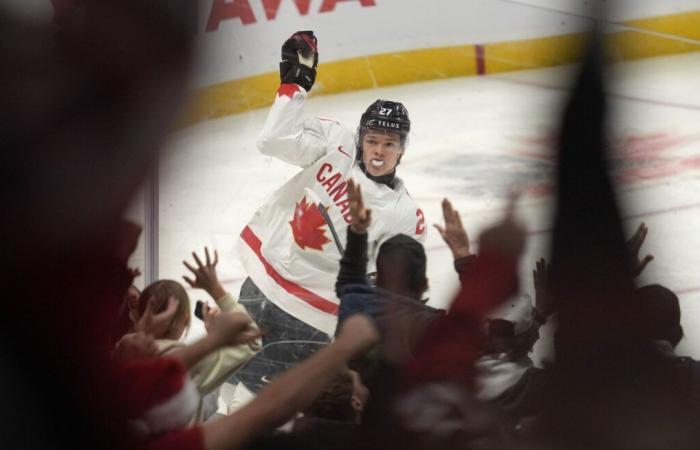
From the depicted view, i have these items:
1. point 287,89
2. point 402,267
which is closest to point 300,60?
point 287,89

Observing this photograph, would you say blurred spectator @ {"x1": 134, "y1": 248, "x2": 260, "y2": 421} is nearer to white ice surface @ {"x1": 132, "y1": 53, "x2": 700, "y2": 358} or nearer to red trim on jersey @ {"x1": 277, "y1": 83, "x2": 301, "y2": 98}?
white ice surface @ {"x1": 132, "y1": 53, "x2": 700, "y2": 358}

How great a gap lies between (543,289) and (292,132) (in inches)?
20.9

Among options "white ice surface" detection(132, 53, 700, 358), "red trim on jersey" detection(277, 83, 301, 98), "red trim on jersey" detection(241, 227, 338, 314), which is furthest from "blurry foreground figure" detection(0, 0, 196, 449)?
"red trim on jersey" detection(277, 83, 301, 98)

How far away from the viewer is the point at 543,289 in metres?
1.22

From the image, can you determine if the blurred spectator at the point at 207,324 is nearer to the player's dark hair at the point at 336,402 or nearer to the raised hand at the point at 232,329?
the raised hand at the point at 232,329

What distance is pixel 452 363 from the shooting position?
1391 millimetres

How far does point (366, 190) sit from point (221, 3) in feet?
1.47

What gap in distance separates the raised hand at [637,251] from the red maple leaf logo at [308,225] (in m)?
0.50

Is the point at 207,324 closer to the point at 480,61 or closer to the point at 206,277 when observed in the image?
the point at 206,277

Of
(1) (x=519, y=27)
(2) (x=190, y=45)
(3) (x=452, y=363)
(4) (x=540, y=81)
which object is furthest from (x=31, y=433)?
(1) (x=519, y=27)

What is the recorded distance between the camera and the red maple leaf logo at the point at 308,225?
163 centimetres

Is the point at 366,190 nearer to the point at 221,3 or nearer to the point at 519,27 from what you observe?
the point at 519,27

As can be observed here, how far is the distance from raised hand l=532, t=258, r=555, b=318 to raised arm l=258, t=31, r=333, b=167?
1.51 ft

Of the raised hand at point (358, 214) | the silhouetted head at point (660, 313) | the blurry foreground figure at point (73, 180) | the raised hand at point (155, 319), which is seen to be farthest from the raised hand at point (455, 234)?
the blurry foreground figure at point (73, 180)
